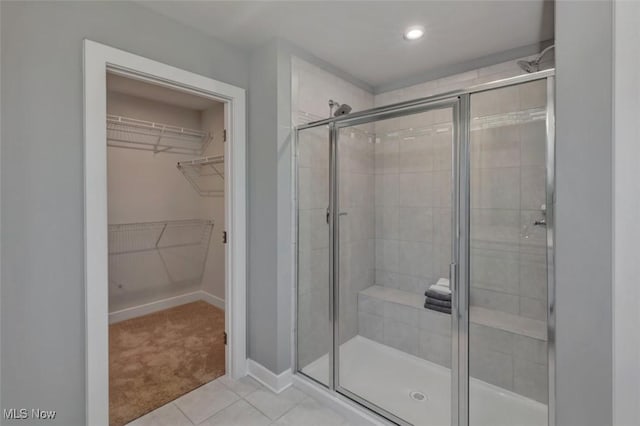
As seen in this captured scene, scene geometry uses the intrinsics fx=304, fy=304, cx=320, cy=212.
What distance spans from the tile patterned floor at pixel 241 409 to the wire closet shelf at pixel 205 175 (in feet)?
7.31

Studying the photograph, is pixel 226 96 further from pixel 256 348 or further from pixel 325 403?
→ pixel 325 403

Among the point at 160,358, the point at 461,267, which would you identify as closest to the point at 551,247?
the point at 461,267

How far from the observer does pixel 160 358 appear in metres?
2.55

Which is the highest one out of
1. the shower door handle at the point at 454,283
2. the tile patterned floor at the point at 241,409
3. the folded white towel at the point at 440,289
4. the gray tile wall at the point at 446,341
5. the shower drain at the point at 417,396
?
the shower door handle at the point at 454,283

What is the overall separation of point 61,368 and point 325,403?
4.88ft

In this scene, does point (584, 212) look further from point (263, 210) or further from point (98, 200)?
point (98, 200)

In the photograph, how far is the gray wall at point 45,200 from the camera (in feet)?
4.51

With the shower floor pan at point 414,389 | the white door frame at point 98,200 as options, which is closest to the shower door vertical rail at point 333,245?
the shower floor pan at point 414,389

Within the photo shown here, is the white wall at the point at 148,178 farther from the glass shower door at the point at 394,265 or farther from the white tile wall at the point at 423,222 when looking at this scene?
the glass shower door at the point at 394,265

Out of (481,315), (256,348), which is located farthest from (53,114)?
(481,315)

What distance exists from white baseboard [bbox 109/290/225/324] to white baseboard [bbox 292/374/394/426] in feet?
6.15

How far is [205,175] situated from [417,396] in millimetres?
3271

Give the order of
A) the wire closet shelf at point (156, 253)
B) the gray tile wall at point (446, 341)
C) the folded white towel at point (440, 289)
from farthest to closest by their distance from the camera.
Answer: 1. the wire closet shelf at point (156, 253)
2. the folded white towel at point (440, 289)
3. the gray tile wall at point (446, 341)

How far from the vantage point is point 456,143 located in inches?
60.8
